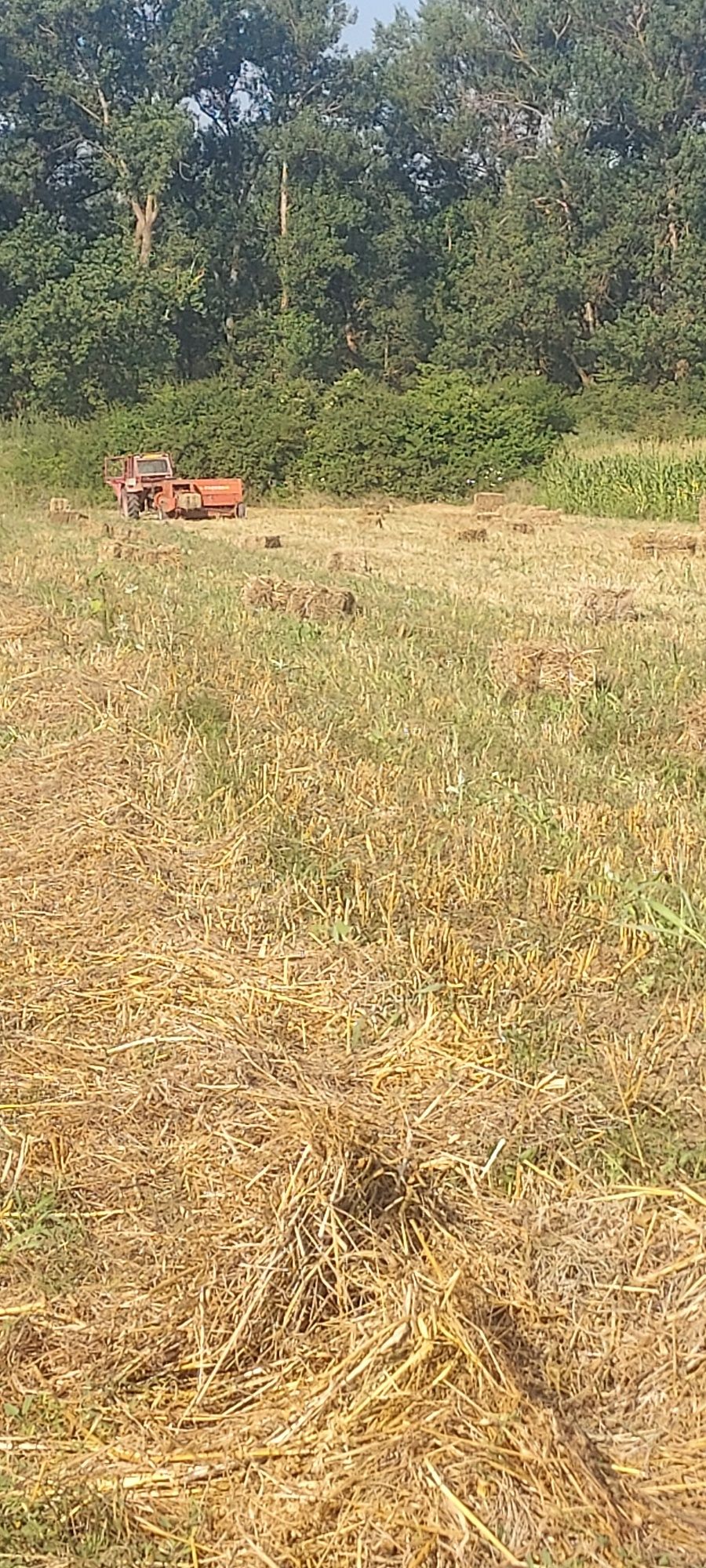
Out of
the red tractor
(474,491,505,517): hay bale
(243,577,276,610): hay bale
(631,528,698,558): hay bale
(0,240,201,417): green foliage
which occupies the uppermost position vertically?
(0,240,201,417): green foliage

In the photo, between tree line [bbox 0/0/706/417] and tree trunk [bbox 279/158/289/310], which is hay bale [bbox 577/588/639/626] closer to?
tree line [bbox 0/0/706/417]

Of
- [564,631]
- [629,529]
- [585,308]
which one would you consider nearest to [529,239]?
[585,308]

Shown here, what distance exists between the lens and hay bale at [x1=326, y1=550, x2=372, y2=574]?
15203 mm

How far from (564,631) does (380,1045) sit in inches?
249

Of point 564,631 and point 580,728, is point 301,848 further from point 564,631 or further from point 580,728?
point 564,631

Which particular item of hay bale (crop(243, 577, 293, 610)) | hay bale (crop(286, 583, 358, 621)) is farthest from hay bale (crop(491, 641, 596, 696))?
hay bale (crop(243, 577, 293, 610))

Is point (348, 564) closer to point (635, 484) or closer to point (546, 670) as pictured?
point (546, 670)

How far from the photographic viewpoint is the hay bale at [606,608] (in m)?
11.1

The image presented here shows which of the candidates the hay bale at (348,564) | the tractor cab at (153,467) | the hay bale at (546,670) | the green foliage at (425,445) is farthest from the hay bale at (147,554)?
the green foliage at (425,445)

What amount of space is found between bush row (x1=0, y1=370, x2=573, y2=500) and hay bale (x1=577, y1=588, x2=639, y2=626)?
63.9 feet

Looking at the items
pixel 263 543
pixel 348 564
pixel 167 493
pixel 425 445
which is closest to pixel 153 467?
pixel 167 493

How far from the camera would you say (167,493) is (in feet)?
79.1

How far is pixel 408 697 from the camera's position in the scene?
25.4ft

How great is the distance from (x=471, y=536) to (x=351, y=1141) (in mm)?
16710
